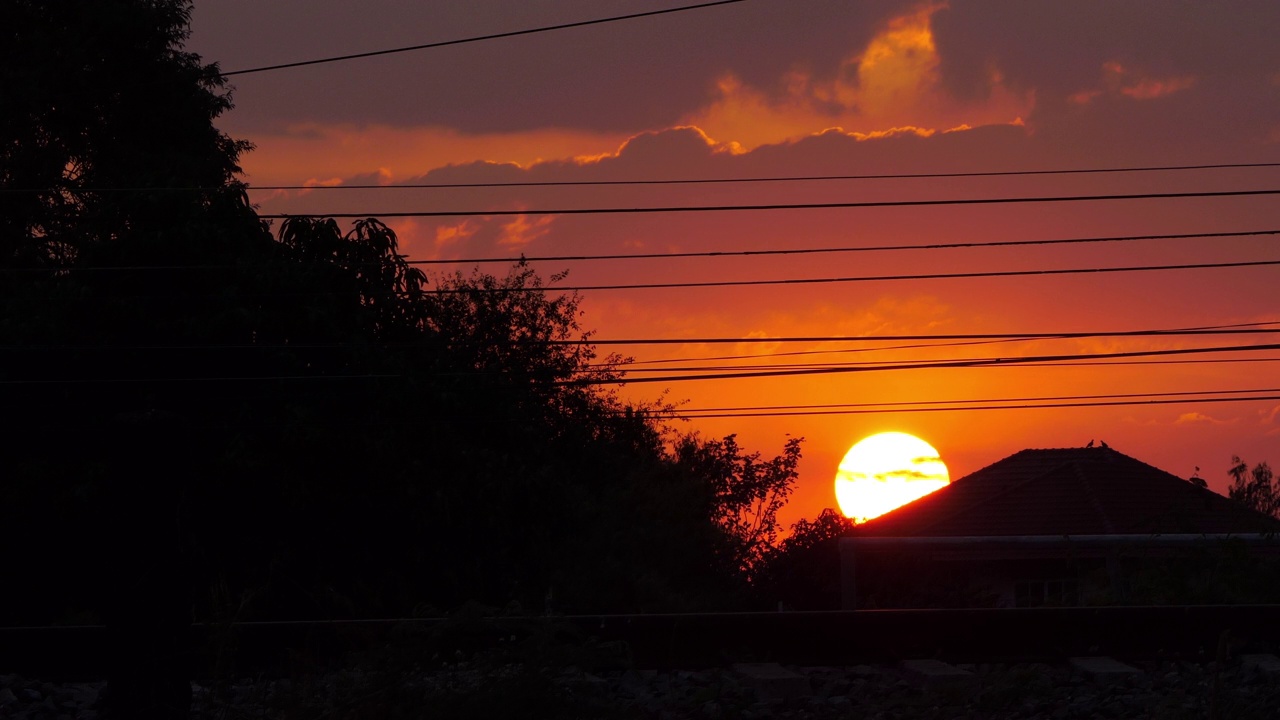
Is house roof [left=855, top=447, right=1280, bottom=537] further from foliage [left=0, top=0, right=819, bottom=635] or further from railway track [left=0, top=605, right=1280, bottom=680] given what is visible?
railway track [left=0, top=605, right=1280, bottom=680]

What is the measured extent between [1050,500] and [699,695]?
29188 millimetres

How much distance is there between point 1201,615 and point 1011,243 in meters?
9.66

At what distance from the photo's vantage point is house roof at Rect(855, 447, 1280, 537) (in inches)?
1299

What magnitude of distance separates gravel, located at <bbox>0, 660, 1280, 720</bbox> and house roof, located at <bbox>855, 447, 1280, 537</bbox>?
83.1 ft

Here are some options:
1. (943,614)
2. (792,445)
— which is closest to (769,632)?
(943,614)

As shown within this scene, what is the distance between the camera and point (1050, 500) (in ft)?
112

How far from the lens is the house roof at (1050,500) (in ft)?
108

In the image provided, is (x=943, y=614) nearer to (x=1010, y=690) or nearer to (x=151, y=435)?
(x=1010, y=690)

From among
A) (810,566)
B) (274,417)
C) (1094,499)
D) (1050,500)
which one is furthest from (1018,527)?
(274,417)

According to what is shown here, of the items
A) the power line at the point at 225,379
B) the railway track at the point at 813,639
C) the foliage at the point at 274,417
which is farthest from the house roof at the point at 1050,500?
the railway track at the point at 813,639

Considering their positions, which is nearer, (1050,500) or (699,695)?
(699,695)

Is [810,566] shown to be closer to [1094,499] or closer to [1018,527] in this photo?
[1018,527]

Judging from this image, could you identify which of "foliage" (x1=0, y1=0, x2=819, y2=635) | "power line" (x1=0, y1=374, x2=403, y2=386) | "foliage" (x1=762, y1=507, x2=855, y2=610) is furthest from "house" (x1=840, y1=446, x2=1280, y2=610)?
"power line" (x1=0, y1=374, x2=403, y2=386)

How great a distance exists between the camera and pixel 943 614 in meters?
8.07
